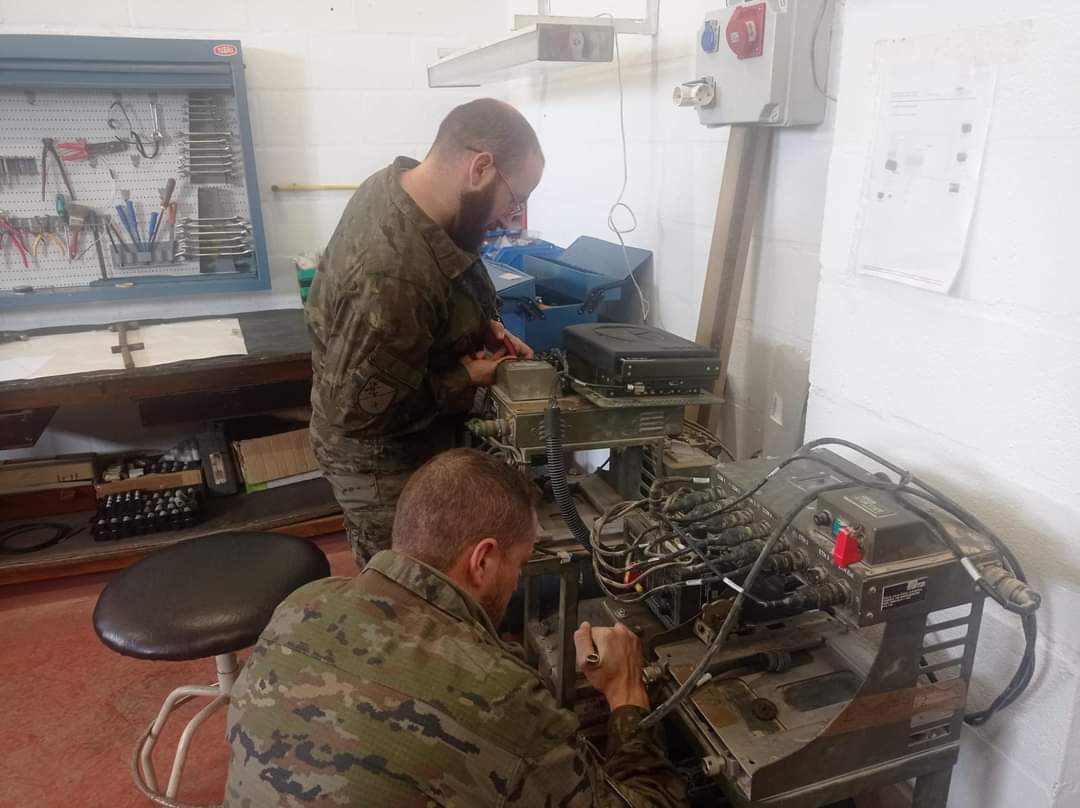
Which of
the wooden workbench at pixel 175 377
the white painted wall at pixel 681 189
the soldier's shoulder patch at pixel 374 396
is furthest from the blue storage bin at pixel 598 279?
the wooden workbench at pixel 175 377

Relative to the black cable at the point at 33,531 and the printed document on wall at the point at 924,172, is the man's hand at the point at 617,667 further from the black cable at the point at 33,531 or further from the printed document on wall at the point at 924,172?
the black cable at the point at 33,531

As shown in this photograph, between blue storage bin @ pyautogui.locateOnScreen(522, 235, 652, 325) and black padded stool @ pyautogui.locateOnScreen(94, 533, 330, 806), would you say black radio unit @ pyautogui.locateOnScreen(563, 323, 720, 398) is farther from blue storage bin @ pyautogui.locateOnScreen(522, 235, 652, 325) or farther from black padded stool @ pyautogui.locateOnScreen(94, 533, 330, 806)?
black padded stool @ pyautogui.locateOnScreen(94, 533, 330, 806)

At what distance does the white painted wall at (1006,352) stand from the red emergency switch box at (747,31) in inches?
11.1

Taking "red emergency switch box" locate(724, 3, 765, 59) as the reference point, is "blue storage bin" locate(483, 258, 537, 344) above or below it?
below

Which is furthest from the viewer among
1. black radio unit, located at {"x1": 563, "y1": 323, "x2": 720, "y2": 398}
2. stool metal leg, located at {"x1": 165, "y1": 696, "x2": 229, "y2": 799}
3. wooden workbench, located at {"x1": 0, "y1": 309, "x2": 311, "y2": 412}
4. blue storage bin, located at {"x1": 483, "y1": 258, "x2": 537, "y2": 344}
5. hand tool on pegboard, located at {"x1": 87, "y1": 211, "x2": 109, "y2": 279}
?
hand tool on pegboard, located at {"x1": 87, "y1": 211, "x2": 109, "y2": 279}

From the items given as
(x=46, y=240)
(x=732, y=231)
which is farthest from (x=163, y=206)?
(x=732, y=231)

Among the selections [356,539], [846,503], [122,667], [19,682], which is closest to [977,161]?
[846,503]

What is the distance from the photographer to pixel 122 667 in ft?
7.68

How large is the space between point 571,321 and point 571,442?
816mm

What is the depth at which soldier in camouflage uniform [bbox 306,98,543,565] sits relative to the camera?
1.70m

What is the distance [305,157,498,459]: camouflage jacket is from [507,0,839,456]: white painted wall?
63cm

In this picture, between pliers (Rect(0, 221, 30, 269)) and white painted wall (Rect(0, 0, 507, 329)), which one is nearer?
pliers (Rect(0, 221, 30, 269))

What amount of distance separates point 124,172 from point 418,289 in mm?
1799

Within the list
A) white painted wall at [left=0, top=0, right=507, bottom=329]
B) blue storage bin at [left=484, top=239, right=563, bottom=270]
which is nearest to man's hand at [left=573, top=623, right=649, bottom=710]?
blue storage bin at [left=484, top=239, right=563, bottom=270]
